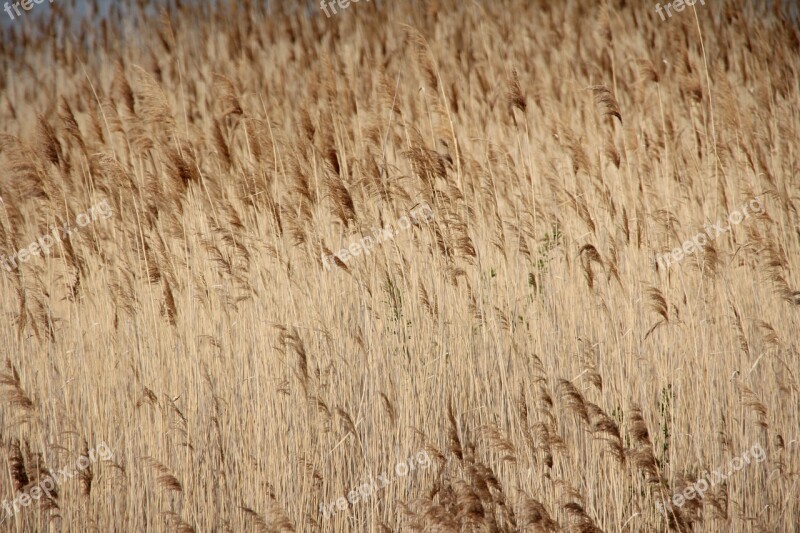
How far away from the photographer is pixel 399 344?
407 centimetres

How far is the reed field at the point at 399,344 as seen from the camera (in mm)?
3541

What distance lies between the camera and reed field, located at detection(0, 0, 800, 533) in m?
3.54

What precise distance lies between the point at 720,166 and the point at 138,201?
13.4ft

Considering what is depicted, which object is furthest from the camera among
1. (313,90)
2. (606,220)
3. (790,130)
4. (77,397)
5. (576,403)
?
(313,90)

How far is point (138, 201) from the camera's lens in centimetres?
522

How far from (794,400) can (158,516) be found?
3300 mm

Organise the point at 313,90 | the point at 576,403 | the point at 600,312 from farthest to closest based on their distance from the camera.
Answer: the point at 313,90, the point at 600,312, the point at 576,403

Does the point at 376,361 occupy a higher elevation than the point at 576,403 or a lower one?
higher

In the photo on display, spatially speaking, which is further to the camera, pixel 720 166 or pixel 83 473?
pixel 720 166

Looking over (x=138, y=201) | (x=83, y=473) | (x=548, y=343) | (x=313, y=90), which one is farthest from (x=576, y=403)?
(x=313, y=90)

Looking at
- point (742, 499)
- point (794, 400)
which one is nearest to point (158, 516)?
point (742, 499)

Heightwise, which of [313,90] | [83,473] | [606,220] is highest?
[313,90]

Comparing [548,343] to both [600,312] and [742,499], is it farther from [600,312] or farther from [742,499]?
[742,499]

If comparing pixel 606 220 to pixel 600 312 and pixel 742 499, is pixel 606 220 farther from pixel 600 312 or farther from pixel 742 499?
pixel 742 499
